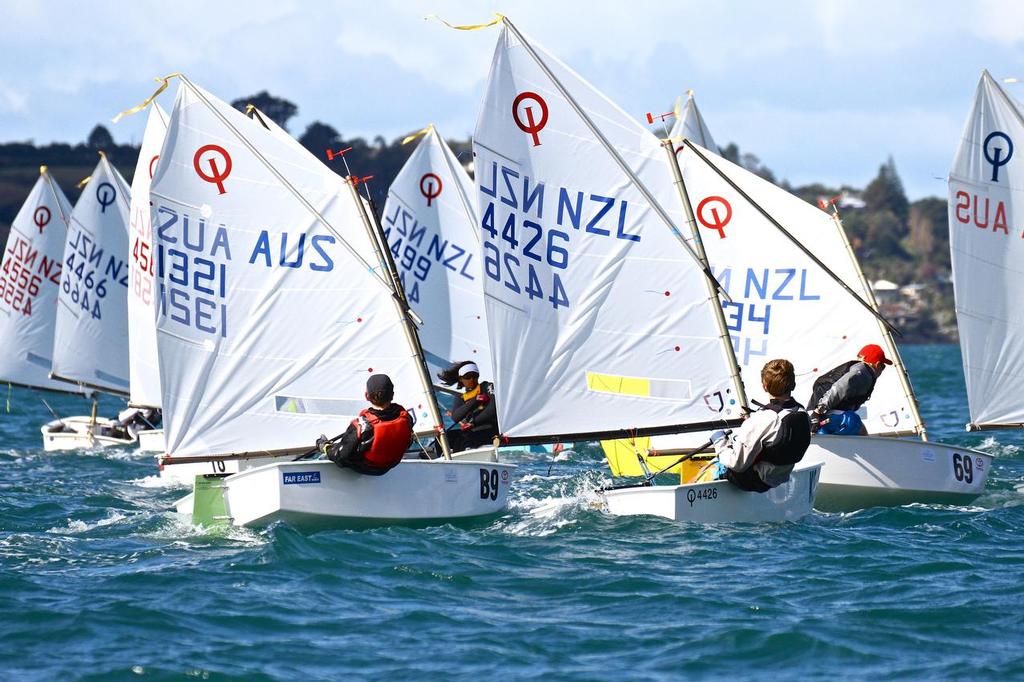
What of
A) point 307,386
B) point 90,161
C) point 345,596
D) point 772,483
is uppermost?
point 90,161

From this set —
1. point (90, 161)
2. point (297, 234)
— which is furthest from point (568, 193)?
point (90, 161)

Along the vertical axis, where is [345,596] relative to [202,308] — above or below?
below

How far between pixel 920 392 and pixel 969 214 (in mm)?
29610

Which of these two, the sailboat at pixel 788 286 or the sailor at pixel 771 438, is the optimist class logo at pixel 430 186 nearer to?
the sailboat at pixel 788 286

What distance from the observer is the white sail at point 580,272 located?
16.2 metres

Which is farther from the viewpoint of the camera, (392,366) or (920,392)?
(920,392)

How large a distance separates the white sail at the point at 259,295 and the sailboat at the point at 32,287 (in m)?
16.1

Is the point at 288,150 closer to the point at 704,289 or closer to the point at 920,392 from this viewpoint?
the point at 704,289

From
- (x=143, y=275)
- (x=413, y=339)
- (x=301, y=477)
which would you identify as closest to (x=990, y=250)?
(x=413, y=339)

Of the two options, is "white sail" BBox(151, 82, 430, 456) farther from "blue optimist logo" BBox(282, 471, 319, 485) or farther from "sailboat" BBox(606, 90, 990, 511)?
"sailboat" BBox(606, 90, 990, 511)

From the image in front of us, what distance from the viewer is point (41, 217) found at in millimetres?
32125

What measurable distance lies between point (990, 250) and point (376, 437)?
27.9ft

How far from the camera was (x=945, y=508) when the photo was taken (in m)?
16.8

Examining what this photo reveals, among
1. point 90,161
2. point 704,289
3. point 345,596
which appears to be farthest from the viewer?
point 90,161
